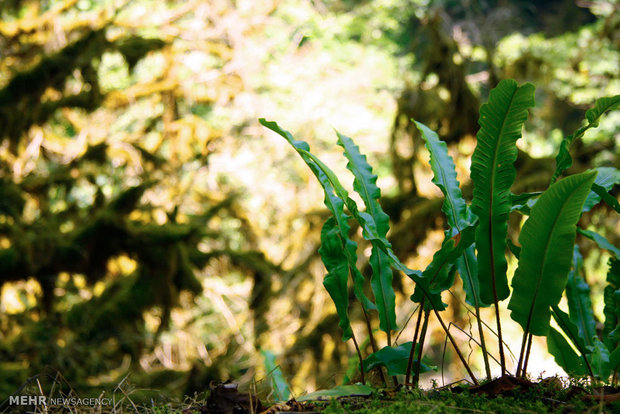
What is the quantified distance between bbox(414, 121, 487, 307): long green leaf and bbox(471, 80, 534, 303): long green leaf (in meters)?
0.05

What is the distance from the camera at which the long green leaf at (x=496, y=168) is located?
0.90 m

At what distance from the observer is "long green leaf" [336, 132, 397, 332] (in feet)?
3.45

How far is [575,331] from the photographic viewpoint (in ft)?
3.23

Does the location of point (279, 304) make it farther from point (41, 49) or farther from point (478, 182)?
point (478, 182)

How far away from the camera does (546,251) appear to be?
2.92 feet

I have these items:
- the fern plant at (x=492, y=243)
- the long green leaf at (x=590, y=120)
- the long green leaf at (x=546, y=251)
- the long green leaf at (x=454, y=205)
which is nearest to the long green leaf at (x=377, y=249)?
the fern plant at (x=492, y=243)

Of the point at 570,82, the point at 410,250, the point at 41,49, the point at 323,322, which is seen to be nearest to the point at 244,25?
the point at 41,49

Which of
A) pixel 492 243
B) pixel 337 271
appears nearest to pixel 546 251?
pixel 492 243

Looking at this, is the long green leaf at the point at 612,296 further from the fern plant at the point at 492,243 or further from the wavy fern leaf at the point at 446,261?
the wavy fern leaf at the point at 446,261

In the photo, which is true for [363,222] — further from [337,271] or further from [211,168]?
[211,168]

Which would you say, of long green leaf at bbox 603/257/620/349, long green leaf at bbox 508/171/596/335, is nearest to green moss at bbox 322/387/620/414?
long green leaf at bbox 508/171/596/335

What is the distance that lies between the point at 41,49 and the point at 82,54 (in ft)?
5.92

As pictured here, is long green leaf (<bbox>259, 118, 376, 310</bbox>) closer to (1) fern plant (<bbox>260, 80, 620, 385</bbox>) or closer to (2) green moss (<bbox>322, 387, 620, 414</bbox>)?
(1) fern plant (<bbox>260, 80, 620, 385</bbox>)

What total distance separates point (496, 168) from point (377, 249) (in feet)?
0.89
